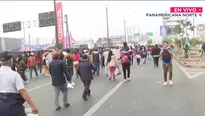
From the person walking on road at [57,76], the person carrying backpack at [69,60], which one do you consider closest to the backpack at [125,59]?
the person carrying backpack at [69,60]

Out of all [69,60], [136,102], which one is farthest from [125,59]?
[136,102]

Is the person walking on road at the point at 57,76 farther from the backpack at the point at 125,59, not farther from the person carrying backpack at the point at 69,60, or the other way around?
the backpack at the point at 125,59

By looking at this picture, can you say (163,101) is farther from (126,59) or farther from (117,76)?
(117,76)

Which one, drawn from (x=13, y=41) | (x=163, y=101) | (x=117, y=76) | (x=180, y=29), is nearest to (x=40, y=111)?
(x=163, y=101)

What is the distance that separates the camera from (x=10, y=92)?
14.5ft

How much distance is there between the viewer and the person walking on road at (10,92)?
4352mm

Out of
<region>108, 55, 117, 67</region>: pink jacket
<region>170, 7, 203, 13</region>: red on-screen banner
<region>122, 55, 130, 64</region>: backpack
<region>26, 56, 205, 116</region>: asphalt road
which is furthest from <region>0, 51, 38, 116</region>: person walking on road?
<region>170, 7, 203, 13</region>: red on-screen banner

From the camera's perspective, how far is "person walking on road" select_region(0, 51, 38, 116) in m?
4.35

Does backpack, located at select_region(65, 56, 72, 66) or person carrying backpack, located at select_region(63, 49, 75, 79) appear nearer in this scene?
person carrying backpack, located at select_region(63, 49, 75, 79)

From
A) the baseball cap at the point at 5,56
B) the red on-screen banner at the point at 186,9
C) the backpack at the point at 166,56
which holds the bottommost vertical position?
the backpack at the point at 166,56

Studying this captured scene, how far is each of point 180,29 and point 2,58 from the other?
5128 centimetres

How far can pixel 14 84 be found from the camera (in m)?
4.46

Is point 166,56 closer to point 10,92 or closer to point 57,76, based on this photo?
point 57,76

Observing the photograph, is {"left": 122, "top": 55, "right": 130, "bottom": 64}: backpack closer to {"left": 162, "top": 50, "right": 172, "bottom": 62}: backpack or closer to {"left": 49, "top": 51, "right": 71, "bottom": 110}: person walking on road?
{"left": 162, "top": 50, "right": 172, "bottom": 62}: backpack
